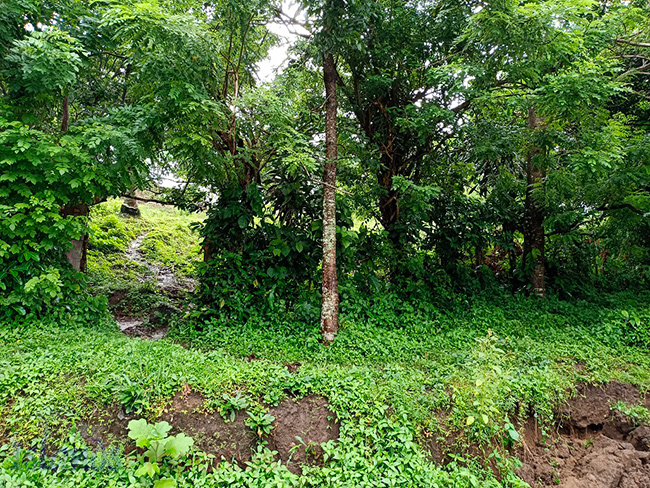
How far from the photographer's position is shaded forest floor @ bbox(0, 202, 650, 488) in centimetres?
262

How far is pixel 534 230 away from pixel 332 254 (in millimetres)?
4665

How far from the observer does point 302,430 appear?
9.96ft

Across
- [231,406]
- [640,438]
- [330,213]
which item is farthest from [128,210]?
[640,438]

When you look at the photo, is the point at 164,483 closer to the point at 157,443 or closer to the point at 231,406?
the point at 157,443

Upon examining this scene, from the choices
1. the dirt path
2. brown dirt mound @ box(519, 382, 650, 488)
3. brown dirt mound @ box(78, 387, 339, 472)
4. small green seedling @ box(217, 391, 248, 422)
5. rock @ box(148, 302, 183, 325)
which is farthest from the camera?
rock @ box(148, 302, 183, 325)

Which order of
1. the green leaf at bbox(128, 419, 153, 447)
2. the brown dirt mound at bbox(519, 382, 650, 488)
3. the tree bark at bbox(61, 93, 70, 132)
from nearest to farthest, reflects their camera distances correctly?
the green leaf at bbox(128, 419, 153, 447), the brown dirt mound at bbox(519, 382, 650, 488), the tree bark at bbox(61, 93, 70, 132)

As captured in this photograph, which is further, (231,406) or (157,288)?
(157,288)

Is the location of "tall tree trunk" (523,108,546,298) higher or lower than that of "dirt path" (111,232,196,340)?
higher

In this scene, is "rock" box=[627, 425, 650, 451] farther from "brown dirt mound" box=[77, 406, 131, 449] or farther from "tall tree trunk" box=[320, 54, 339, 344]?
"brown dirt mound" box=[77, 406, 131, 449]

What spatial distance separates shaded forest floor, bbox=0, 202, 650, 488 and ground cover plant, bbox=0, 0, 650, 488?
0.02m

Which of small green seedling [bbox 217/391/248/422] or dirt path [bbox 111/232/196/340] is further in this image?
dirt path [bbox 111/232/196/340]

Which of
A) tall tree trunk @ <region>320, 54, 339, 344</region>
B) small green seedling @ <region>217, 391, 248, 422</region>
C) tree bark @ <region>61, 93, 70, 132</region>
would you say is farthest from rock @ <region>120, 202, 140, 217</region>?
small green seedling @ <region>217, 391, 248, 422</region>

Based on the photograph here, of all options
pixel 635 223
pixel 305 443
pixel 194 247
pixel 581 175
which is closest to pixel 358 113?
pixel 581 175

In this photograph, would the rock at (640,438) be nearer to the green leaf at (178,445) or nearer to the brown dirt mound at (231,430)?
Result: the brown dirt mound at (231,430)
